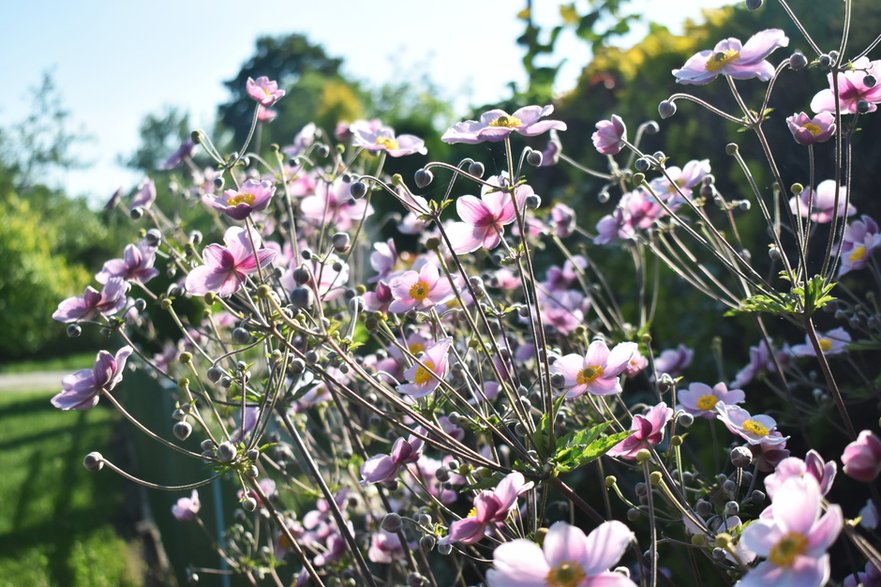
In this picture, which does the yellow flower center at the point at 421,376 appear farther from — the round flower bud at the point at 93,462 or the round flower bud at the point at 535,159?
the round flower bud at the point at 93,462

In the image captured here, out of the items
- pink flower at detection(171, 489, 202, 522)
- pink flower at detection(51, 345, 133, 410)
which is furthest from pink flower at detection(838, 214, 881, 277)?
pink flower at detection(171, 489, 202, 522)

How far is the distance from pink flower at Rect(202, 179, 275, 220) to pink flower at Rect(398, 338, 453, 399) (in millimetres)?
405

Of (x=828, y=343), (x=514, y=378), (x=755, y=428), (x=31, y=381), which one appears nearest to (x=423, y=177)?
(x=514, y=378)

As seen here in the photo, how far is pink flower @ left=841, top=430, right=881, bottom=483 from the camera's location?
0.97 m

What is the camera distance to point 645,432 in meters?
1.32

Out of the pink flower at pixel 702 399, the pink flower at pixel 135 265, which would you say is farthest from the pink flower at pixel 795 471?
the pink flower at pixel 135 265

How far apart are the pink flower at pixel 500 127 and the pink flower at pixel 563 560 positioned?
0.74 meters

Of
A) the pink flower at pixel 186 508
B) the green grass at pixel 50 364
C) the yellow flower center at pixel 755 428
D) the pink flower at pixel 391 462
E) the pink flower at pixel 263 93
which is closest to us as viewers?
the yellow flower center at pixel 755 428

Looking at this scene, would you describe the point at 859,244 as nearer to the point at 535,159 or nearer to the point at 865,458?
the point at 535,159

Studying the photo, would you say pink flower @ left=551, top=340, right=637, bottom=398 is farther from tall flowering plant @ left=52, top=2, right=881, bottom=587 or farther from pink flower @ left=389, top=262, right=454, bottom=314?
A: pink flower @ left=389, top=262, right=454, bottom=314

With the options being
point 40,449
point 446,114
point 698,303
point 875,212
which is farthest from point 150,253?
point 446,114

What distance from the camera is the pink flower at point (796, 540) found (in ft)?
2.69

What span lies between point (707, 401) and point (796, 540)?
851mm

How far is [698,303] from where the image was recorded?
3336 millimetres
